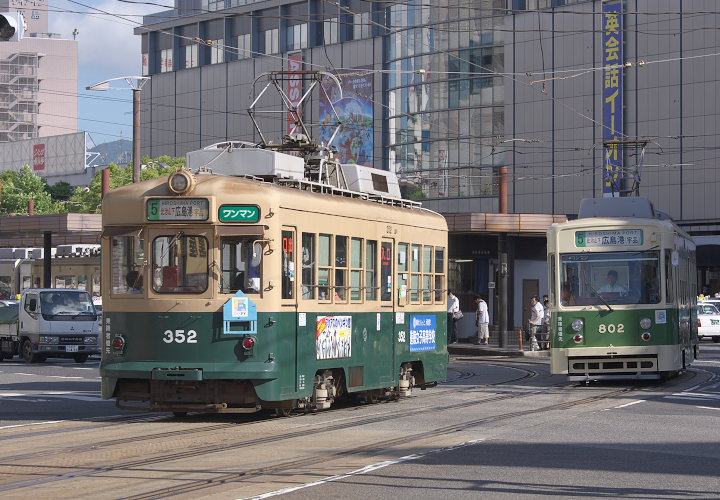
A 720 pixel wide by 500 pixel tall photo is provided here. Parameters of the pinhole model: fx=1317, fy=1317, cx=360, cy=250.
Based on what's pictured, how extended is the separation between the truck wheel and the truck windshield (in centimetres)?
93

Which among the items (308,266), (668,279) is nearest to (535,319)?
(668,279)

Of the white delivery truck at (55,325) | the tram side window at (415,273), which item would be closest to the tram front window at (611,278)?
the tram side window at (415,273)

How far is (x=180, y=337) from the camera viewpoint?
51.1 ft

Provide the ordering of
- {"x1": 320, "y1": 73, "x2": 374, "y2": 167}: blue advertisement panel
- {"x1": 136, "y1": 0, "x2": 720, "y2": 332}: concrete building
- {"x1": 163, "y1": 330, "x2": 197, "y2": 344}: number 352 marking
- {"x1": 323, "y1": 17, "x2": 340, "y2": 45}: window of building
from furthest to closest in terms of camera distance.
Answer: {"x1": 323, "y1": 17, "x2": 340, "y2": 45}: window of building < {"x1": 320, "y1": 73, "x2": 374, "y2": 167}: blue advertisement panel < {"x1": 136, "y1": 0, "x2": 720, "y2": 332}: concrete building < {"x1": 163, "y1": 330, "x2": 197, "y2": 344}: number 352 marking

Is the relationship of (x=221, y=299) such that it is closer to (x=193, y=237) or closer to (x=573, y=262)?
(x=193, y=237)

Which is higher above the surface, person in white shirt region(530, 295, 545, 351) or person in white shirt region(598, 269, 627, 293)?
person in white shirt region(598, 269, 627, 293)

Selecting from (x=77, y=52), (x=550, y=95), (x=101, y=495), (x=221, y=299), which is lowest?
(x=101, y=495)

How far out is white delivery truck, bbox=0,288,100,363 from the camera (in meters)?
34.1

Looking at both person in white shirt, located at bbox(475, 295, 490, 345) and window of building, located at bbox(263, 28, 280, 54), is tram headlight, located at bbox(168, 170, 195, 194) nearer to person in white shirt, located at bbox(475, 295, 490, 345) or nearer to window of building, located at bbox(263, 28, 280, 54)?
person in white shirt, located at bbox(475, 295, 490, 345)

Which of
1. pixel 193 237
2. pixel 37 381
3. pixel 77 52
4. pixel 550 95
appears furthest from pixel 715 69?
pixel 77 52

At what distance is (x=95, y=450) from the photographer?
12883mm

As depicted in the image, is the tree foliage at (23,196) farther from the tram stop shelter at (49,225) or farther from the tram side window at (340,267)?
the tram side window at (340,267)

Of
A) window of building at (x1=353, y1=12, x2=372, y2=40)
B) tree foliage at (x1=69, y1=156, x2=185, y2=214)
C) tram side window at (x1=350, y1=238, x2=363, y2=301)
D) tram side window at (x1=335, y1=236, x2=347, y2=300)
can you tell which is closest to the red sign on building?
tree foliage at (x1=69, y1=156, x2=185, y2=214)

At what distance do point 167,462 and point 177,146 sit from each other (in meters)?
91.7
